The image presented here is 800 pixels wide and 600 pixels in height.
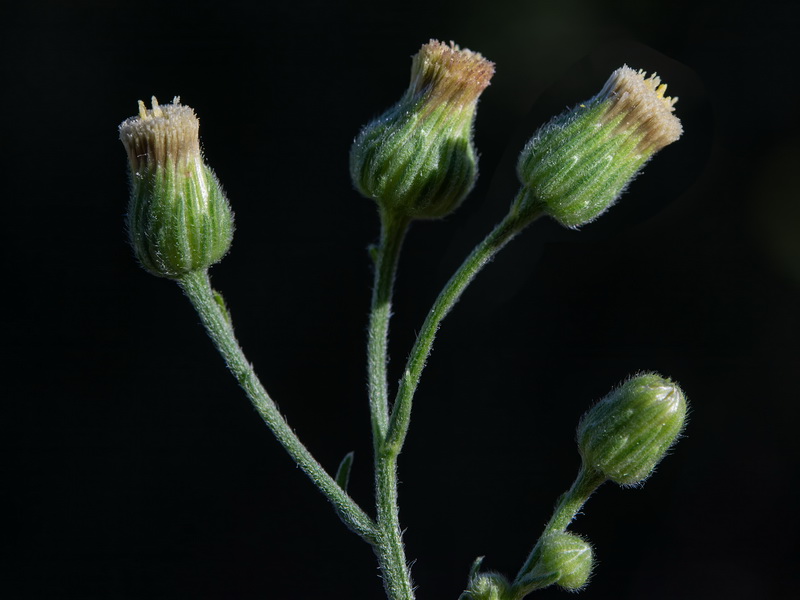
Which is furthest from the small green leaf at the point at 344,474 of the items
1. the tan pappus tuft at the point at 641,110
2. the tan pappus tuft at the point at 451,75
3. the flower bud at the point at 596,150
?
the tan pappus tuft at the point at 641,110

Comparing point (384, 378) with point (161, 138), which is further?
point (384, 378)

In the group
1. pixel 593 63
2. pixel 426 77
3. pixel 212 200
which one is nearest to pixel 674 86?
pixel 593 63

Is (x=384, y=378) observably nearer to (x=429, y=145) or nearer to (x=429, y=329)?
(x=429, y=329)

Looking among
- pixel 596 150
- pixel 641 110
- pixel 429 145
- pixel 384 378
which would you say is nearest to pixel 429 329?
pixel 384 378

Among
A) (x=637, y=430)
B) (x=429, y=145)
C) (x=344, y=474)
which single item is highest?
(x=429, y=145)

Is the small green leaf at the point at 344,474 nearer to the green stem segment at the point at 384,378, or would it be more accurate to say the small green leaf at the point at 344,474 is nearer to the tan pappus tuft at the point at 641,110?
the green stem segment at the point at 384,378

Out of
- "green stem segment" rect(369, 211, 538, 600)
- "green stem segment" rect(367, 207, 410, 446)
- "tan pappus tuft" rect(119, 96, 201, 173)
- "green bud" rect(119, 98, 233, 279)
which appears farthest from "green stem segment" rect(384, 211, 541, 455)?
"tan pappus tuft" rect(119, 96, 201, 173)
